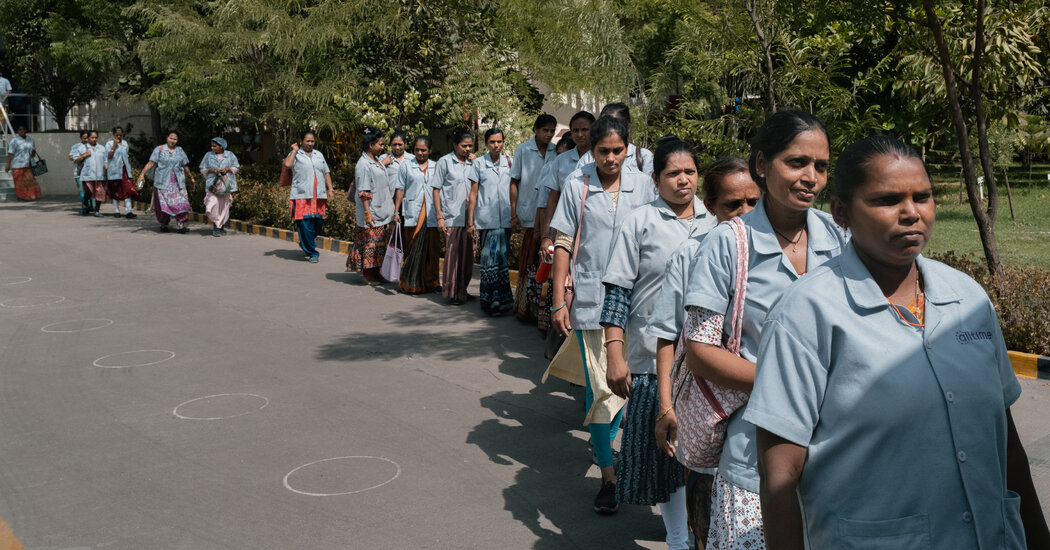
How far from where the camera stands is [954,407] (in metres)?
1.91

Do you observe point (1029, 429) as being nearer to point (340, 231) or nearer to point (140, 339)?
point (140, 339)

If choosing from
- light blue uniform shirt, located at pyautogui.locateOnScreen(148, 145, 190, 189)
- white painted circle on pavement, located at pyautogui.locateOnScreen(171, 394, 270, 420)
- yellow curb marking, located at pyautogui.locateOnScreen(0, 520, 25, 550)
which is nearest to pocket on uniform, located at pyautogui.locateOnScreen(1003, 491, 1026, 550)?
yellow curb marking, located at pyautogui.locateOnScreen(0, 520, 25, 550)

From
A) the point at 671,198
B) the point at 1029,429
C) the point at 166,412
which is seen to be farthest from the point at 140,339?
the point at 1029,429

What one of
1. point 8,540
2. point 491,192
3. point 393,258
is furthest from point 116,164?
point 8,540

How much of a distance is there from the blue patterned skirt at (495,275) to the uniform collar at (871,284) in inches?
312

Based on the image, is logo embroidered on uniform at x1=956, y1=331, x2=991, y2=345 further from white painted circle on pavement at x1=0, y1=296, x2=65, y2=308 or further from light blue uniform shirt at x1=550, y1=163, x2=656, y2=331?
white painted circle on pavement at x1=0, y1=296, x2=65, y2=308

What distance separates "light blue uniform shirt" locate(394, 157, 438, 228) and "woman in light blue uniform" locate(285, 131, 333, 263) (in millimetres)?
2874

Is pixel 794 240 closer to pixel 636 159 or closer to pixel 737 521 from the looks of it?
pixel 737 521

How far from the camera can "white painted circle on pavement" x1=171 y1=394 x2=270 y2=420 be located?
255 inches

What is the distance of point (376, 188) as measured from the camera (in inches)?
459

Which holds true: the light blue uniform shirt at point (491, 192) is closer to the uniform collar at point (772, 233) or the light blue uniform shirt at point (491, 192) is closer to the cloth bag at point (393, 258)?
the cloth bag at point (393, 258)

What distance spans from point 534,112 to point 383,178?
9.04m

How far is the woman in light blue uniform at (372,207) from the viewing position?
11617mm

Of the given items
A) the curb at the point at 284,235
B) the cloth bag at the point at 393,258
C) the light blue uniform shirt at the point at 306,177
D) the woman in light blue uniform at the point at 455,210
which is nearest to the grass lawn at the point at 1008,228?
the woman in light blue uniform at the point at 455,210
